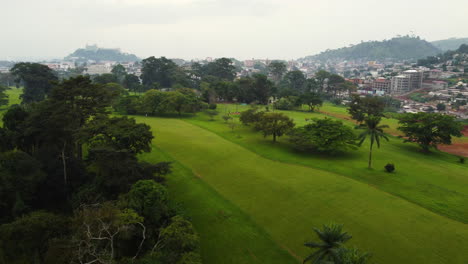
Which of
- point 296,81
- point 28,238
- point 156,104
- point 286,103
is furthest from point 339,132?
point 296,81

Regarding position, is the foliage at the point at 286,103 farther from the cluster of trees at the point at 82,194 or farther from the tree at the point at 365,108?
the cluster of trees at the point at 82,194

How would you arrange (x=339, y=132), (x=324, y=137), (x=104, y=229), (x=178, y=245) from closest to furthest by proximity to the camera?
1. (x=104, y=229)
2. (x=178, y=245)
3. (x=324, y=137)
4. (x=339, y=132)

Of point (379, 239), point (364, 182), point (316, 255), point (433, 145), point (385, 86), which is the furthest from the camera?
point (385, 86)

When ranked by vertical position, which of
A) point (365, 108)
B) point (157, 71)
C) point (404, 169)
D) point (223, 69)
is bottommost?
point (404, 169)

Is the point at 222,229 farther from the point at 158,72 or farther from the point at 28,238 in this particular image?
the point at 158,72

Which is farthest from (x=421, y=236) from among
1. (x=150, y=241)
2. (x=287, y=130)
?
(x=287, y=130)

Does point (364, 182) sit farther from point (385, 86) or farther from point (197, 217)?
point (385, 86)

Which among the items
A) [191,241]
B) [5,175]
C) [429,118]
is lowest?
[191,241]

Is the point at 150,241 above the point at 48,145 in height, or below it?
below
